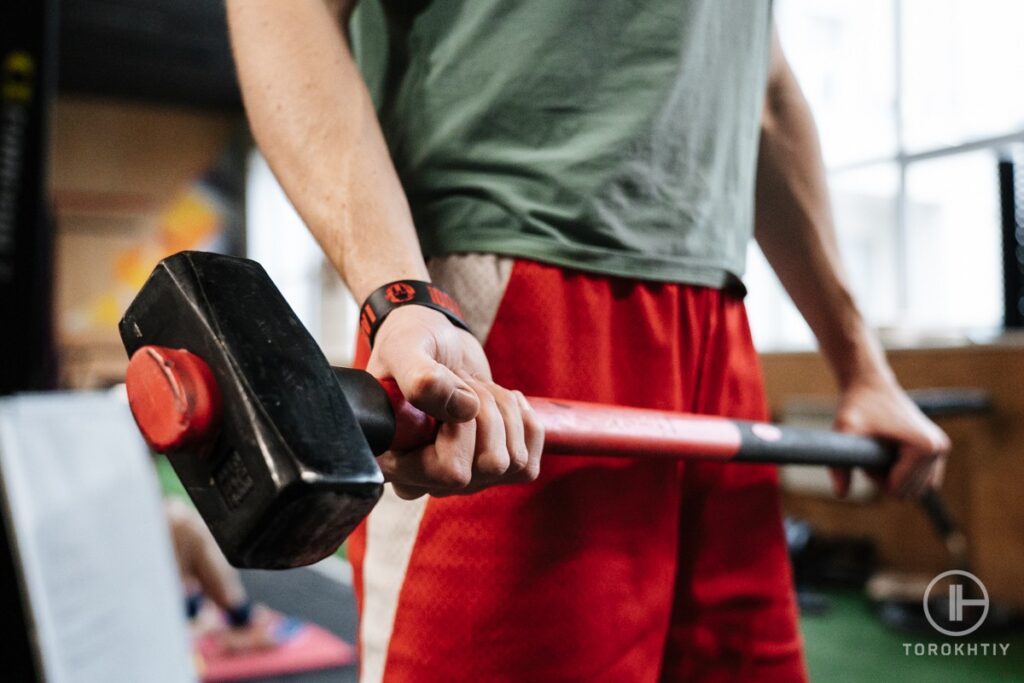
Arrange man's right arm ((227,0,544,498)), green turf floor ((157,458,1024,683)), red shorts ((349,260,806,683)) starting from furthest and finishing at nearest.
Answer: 1. green turf floor ((157,458,1024,683))
2. red shorts ((349,260,806,683))
3. man's right arm ((227,0,544,498))

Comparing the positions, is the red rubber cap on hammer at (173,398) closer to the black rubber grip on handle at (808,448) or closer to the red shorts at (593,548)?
the red shorts at (593,548)

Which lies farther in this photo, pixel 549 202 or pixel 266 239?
pixel 266 239

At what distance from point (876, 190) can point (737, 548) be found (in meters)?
3.40

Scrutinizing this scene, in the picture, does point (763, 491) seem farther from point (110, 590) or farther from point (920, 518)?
point (920, 518)

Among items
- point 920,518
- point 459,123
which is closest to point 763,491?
point 459,123

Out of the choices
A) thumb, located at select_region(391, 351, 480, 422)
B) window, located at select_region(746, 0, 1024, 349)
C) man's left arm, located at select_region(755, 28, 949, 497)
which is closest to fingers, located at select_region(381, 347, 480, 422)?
thumb, located at select_region(391, 351, 480, 422)

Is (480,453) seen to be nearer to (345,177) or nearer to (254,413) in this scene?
(254,413)

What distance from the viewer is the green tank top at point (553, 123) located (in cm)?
74

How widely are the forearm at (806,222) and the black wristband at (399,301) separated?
2.12 feet

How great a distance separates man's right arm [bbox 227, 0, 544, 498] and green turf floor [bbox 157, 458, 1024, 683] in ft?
6.38

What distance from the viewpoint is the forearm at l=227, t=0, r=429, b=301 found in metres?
0.64

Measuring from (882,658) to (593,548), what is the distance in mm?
1962

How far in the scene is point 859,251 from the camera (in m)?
4.05

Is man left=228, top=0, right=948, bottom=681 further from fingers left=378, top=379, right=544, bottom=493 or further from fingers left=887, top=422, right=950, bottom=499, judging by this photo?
fingers left=887, top=422, right=950, bottom=499
